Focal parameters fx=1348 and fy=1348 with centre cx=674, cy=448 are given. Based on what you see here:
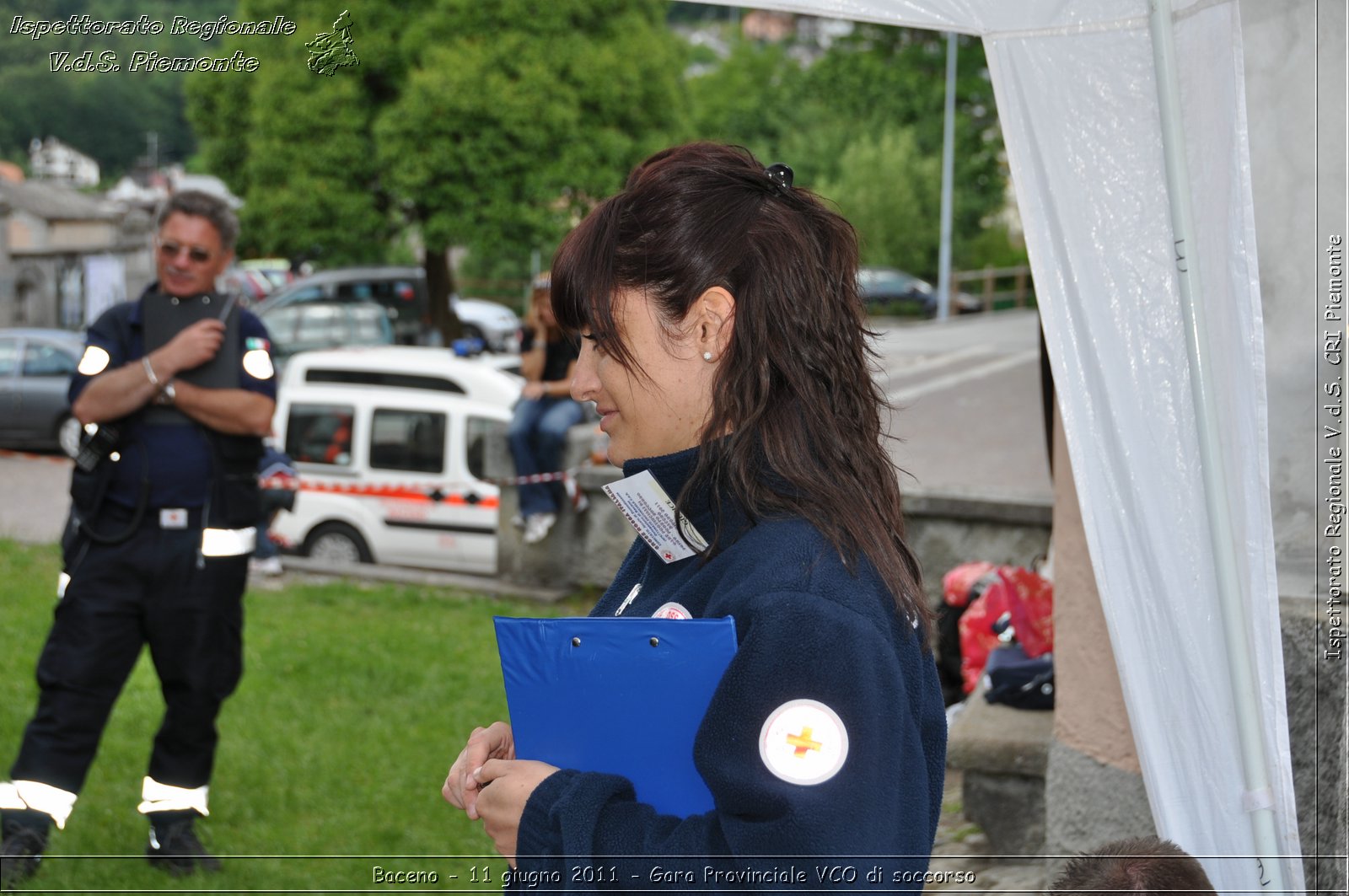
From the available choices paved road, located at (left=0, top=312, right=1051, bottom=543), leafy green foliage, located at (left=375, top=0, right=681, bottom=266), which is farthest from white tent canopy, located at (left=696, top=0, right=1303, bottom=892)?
leafy green foliage, located at (left=375, top=0, right=681, bottom=266)

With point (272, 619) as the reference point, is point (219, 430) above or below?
above

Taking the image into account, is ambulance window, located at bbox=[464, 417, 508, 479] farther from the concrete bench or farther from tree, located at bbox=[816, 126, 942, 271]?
tree, located at bbox=[816, 126, 942, 271]

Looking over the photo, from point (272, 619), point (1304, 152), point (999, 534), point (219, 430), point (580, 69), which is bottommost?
point (272, 619)

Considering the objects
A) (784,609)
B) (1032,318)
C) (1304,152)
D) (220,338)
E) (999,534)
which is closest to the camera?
(784,609)

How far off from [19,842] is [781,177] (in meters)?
3.45

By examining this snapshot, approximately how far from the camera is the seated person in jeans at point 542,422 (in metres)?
8.84

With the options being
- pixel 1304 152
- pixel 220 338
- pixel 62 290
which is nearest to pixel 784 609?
pixel 1304 152

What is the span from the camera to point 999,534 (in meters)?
6.89

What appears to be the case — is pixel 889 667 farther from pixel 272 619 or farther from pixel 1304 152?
pixel 272 619

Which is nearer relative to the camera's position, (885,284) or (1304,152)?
(1304,152)

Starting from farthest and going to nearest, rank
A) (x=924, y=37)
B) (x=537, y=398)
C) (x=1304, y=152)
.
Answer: (x=924, y=37)
(x=537, y=398)
(x=1304, y=152)

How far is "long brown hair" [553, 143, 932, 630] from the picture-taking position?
154cm

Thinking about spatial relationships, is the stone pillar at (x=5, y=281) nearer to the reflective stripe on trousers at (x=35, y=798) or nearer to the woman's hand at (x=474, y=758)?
the reflective stripe on trousers at (x=35, y=798)

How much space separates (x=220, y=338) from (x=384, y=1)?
18501 millimetres
